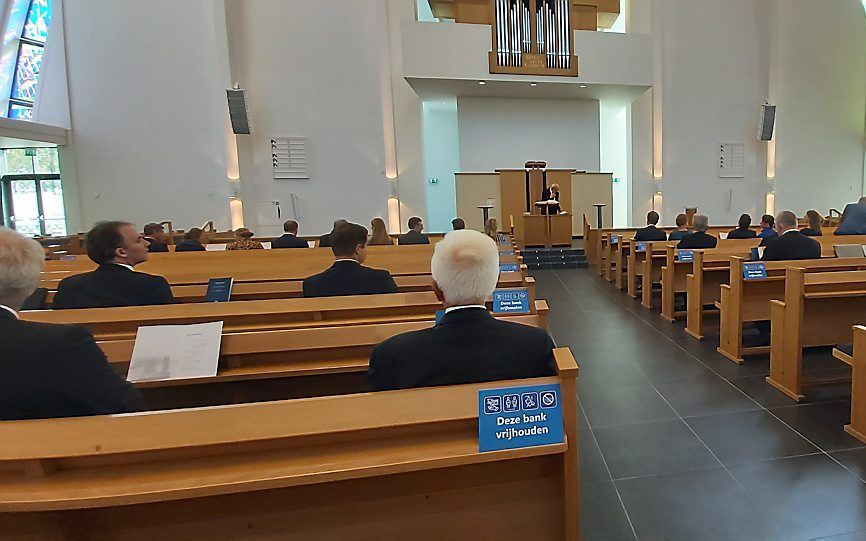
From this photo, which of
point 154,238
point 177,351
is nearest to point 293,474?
point 177,351

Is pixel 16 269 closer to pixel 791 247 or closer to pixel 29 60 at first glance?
pixel 791 247

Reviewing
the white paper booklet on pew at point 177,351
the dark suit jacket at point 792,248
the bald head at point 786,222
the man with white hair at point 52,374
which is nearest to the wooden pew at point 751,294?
the dark suit jacket at point 792,248

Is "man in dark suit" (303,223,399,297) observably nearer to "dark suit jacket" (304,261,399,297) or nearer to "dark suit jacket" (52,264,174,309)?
"dark suit jacket" (304,261,399,297)

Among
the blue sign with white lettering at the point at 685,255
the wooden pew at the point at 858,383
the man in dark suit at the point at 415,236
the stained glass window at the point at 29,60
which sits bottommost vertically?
the wooden pew at the point at 858,383

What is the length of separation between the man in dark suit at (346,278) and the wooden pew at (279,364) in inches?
27.0

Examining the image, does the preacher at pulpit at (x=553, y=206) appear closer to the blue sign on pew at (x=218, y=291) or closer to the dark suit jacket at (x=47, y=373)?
the blue sign on pew at (x=218, y=291)

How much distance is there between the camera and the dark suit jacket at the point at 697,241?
16.8ft

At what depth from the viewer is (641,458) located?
7.52 ft

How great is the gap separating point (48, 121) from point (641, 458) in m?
11.5

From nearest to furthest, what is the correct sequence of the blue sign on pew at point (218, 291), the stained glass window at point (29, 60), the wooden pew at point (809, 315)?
the wooden pew at point (809, 315) → the blue sign on pew at point (218, 291) → the stained glass window at point (29, 60)

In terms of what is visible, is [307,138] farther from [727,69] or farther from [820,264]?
[727,69]

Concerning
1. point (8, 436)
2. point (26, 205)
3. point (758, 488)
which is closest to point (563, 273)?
point (758, 488)

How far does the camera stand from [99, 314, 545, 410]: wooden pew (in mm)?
1885

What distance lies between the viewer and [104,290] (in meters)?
2.52
